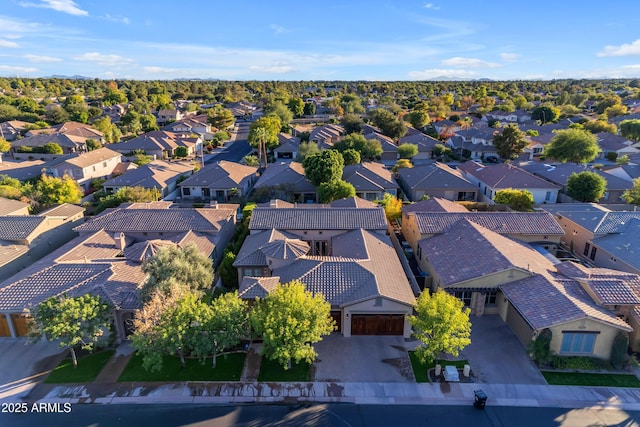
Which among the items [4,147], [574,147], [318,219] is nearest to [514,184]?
[574,147]

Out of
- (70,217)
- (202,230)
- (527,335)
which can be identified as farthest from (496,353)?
(70,217)

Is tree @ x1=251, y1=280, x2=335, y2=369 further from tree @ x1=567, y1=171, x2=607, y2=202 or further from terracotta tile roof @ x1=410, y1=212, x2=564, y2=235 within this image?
tree @ x1=567, y1=171, x2=607, y2=202

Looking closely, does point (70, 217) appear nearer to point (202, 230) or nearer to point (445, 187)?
point (202, 230)

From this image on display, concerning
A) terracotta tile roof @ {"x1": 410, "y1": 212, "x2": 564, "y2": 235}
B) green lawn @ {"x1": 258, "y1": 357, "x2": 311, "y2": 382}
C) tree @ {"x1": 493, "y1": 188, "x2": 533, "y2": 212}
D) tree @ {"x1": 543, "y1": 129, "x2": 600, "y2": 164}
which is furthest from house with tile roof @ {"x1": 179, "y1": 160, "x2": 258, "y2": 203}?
tree @ {"x1": 543, "y1": 129, "x2": 600, "y2": 164}

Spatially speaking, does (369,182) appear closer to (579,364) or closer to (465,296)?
(465,296)

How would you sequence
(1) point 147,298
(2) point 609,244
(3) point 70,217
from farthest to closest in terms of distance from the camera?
(3) point 70,217 → (2) point 609,244 → (1) point 147,298

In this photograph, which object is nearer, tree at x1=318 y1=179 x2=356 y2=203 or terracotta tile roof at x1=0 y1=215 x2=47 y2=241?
terracotta tile roof at x1=0 y1=215 x2=47 y2=241
